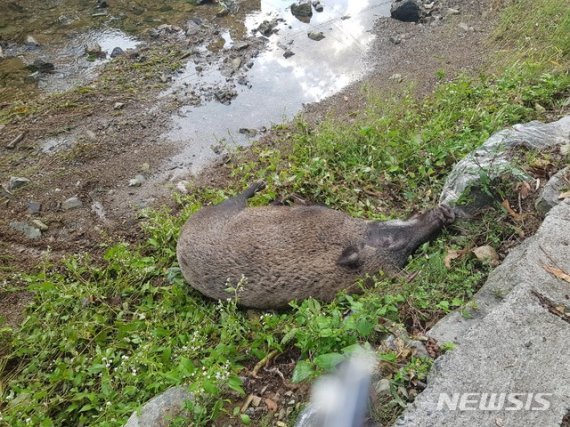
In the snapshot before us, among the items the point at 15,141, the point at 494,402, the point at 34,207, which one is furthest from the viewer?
the point at 15,141

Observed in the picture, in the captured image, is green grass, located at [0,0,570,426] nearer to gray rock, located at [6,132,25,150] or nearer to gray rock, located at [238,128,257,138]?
gray rock, located at [238,128,257,138]

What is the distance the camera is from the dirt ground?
5195 mm

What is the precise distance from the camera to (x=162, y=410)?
10.2 ft

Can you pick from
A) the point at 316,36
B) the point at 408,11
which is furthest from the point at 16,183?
the point at 408,11

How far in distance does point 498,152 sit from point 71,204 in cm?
451

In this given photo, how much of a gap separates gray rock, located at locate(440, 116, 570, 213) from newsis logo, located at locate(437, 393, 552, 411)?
1.93 meters

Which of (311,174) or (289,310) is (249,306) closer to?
(289,310)

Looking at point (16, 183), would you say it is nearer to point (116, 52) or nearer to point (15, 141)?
point (15, 141)

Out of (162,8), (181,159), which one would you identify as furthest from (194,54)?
(181,159)

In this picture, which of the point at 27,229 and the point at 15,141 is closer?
the point at 27,229

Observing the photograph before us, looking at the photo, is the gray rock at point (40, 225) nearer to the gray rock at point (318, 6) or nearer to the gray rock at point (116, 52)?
the gray rock at point (116, 52)

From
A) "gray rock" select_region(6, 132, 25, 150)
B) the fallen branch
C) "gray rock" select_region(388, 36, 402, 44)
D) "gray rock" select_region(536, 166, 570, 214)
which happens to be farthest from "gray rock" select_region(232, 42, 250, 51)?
the fallen branch

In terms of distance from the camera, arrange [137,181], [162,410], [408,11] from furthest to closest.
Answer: [408,11] < [137,181] < [162,410]

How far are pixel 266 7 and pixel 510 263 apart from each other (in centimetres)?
726
